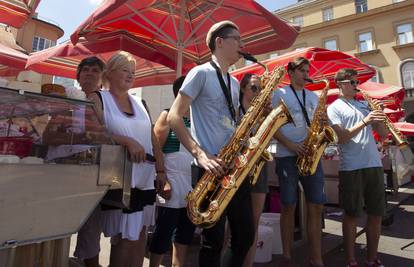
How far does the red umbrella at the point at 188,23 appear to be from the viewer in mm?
3576

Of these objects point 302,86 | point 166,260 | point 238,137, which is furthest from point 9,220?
point 302,86

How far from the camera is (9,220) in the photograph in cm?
121

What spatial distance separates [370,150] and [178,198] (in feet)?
7.12

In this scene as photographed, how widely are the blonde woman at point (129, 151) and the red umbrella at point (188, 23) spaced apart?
4.97 ft

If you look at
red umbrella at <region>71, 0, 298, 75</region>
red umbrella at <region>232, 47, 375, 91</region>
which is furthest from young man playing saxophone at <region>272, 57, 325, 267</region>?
red umbrella at <region>232, 47, 375, 91</region>

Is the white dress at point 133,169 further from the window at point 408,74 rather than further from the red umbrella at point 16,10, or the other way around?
the window at point 408,74

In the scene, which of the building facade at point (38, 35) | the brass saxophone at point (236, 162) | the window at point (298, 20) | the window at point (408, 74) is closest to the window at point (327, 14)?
the window at point (298, 20)

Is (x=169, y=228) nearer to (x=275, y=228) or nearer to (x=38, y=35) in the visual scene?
(x=275, y=228)

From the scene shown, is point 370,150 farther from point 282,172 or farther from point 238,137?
point 238,137

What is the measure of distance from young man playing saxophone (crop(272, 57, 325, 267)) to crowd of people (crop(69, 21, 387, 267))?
0.03ft

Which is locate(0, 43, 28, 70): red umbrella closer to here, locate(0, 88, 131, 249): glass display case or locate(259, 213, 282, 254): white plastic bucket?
locate(0, 88, 131, 249): glass display case

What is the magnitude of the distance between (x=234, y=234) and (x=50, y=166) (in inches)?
46.5

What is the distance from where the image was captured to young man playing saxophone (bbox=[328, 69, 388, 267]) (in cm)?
296

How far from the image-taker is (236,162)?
1813mm
